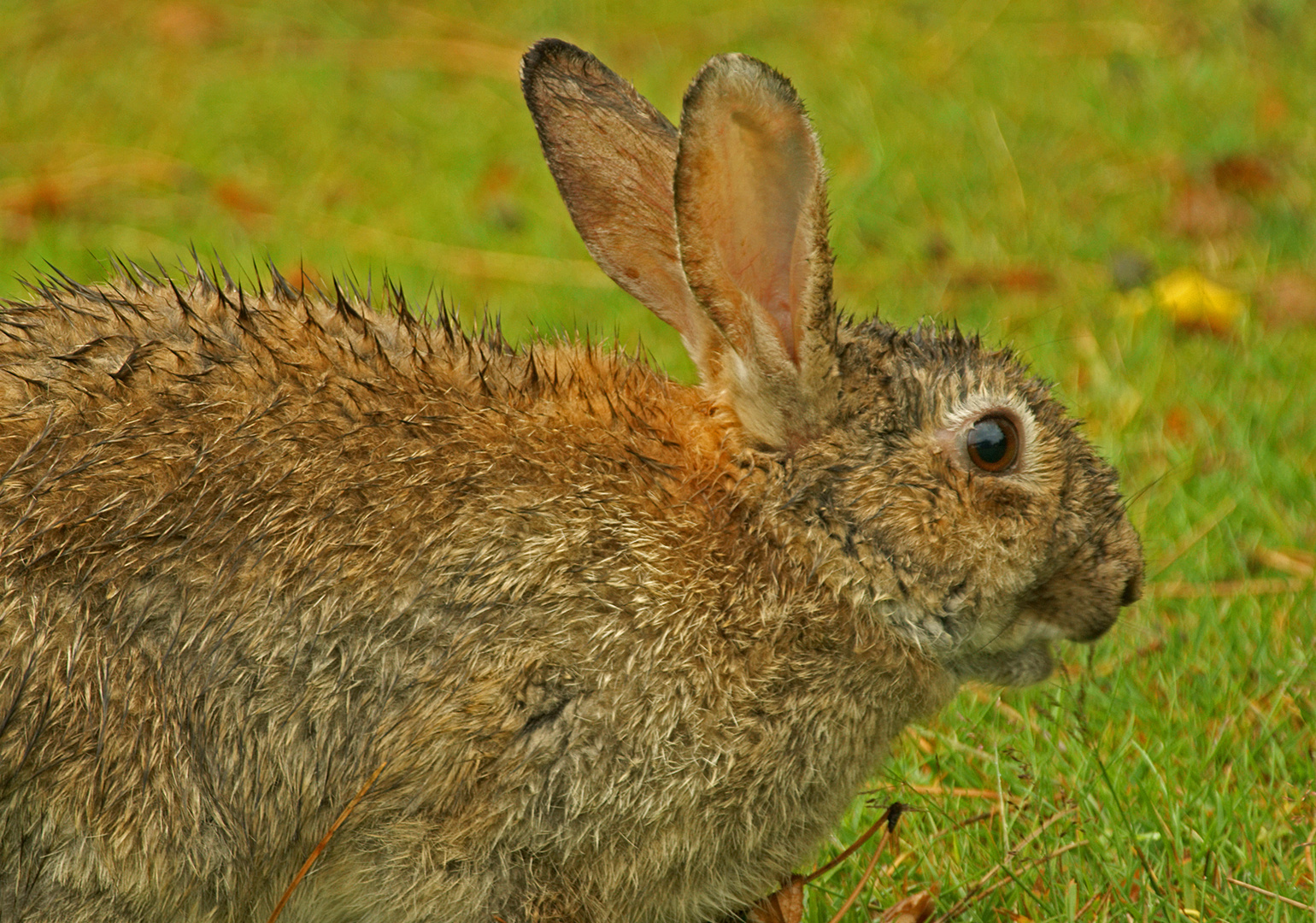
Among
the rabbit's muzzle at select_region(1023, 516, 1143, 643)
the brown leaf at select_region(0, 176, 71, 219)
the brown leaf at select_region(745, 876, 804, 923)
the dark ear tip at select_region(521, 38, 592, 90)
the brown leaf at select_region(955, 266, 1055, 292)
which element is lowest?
the brown leaf at select_region(745, 876, 804, 923)

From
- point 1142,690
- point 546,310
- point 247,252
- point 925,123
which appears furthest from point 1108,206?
point 247,252

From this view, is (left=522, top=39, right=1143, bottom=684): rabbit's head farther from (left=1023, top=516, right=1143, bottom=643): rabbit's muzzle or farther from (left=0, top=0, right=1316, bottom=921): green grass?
(left=0, top=0, right=1316, bottom=921): green grass

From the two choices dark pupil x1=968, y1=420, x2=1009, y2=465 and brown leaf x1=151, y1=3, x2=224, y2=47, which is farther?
brown leaf x1=151, y1=3, x2=224, y2=47

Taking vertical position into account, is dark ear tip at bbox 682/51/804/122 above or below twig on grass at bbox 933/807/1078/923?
above

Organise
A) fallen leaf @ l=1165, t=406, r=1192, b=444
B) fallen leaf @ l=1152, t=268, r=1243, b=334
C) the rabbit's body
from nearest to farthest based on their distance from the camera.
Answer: the rabbit's body → fallen leaf @ l=1165, t=406, r=1192, b=444 → fallen leaf @ l=1152, t=268, r=1243, b=334

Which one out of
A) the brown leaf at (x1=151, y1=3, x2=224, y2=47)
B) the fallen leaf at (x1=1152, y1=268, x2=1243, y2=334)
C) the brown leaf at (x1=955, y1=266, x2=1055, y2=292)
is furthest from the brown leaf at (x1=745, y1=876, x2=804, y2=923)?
the brown leaf at (x1=151, y1=3, x2=224, y2=47)

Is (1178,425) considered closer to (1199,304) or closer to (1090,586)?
(1199,304)

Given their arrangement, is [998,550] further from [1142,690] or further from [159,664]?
[159,664]

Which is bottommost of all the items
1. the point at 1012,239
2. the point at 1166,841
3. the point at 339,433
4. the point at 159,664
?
the point at 1166,841

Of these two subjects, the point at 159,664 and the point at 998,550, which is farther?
the point at 998,550
